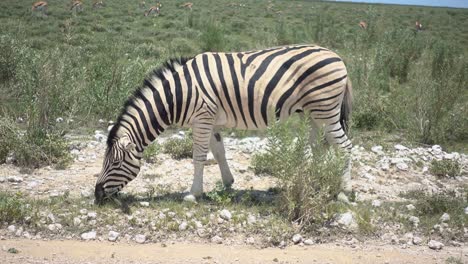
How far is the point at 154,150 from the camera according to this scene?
8.59 m

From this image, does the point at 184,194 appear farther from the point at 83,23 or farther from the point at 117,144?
the point at 83,23

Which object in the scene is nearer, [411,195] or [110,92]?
[411,195]

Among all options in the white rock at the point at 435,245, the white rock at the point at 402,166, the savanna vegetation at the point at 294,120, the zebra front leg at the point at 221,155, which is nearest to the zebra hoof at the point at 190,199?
the savanna vegetation at the point at 294,120

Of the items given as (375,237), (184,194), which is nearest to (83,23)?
(184,194)

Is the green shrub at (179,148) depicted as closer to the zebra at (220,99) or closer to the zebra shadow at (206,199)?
the zebra shadow at (206,199)

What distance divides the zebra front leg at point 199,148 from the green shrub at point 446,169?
13.4 ft

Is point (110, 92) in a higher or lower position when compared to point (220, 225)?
higher

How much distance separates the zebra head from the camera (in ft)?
21.4

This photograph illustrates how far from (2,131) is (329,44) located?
14.8 metres

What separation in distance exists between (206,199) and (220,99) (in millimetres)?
→ 1476

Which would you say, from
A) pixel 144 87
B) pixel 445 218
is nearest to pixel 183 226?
pixel 144 87

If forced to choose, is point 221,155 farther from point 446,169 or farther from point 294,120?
point 294,120

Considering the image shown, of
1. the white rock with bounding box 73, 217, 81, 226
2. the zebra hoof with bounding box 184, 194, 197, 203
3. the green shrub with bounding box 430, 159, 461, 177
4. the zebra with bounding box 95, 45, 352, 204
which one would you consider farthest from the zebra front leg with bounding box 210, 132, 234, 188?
the green shrub with bounding box 430, 159, 461, 177

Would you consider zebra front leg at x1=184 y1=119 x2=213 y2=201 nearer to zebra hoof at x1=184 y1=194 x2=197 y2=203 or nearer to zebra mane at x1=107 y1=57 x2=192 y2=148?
zebra hoof at x1=184 y1=194 x2=197 y2=203
